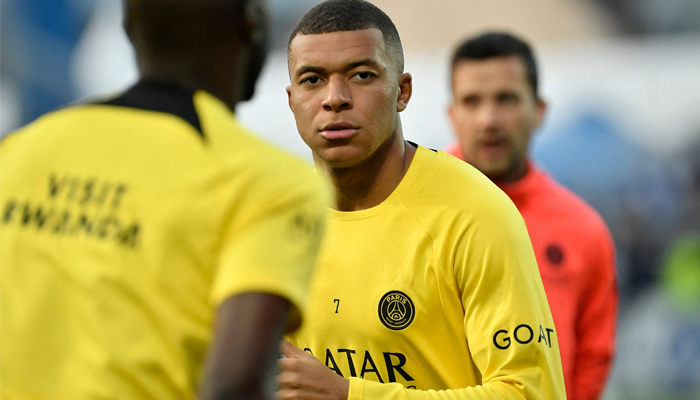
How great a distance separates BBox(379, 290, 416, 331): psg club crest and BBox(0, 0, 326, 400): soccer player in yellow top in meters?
1.09

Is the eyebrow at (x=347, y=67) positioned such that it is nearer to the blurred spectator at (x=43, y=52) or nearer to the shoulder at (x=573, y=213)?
the shoulder at (x=573, y=213)

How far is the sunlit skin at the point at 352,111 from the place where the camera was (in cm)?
305

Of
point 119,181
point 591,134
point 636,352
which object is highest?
point 591,134

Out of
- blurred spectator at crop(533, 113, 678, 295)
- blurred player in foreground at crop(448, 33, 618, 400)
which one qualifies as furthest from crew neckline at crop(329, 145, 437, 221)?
blurred spectator at crop(533, 113, 678, 295)

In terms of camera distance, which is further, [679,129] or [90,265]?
[679,129]

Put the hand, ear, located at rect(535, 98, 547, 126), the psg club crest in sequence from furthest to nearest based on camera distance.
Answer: ear, located at rect(535, 98, 547, 126) → the psg club crest → the hand

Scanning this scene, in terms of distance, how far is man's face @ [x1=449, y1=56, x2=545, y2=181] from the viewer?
5102 millimetres

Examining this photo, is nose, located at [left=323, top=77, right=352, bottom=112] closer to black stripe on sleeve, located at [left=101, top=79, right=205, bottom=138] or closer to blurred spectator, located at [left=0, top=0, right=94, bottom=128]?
black stripe on sleeve, located at [left=101, top=79, right=205, bottom=138]

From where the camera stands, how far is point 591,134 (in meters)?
9.43

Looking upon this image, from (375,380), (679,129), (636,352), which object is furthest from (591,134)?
(375,380)

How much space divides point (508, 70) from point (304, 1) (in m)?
4.92

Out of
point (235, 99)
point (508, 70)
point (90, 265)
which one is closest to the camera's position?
point (90, 265)

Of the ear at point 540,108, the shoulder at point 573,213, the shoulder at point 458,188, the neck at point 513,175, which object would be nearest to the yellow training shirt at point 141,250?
the shoulder at point 458,188

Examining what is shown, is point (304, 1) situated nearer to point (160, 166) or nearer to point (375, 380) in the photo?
point (375, 380)
